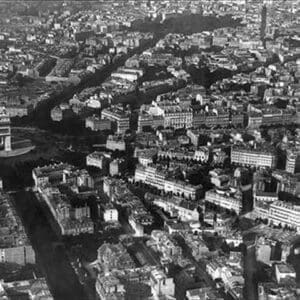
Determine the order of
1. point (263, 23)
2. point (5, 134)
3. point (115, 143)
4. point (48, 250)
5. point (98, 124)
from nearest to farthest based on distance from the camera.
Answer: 1. point (48, 250)
2. point (5, 134)
3. point (115, 143)
4. point (98, 124)
5. point (263, 23)

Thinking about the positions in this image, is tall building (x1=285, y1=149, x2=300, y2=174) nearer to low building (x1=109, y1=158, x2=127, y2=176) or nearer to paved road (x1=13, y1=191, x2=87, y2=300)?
low building (x1=109, y1=158, x2=127, y2=176)

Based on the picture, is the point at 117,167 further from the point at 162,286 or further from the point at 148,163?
the point at 162,286

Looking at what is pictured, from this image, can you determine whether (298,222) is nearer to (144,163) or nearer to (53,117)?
(144,163)

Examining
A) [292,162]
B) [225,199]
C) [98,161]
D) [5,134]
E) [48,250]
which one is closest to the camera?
[48,250]

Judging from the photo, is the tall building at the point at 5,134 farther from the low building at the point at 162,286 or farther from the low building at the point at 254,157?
the low building at the point at 162,286

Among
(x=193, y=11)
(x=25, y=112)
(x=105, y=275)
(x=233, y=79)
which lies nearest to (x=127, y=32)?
(x=193, y=11)

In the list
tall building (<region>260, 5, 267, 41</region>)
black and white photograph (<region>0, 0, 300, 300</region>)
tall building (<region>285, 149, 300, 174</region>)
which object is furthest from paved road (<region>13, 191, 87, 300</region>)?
tall building (<region>260, 5, 267, 41</region>)

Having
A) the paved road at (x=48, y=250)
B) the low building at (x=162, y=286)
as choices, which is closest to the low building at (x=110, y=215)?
the paved road at (x=48, y=250)

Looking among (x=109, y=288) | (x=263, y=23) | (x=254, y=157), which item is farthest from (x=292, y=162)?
(x=263, y=23)

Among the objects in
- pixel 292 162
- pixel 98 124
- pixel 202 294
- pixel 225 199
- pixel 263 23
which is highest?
pixel 263 23
